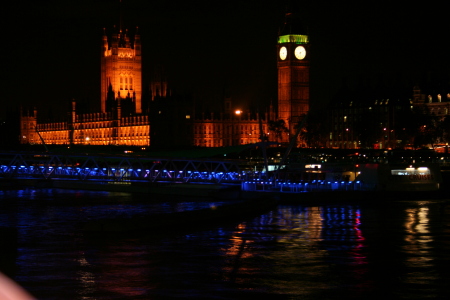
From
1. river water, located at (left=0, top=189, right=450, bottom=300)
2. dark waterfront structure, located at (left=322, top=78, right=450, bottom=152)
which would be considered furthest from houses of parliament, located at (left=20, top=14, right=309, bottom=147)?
river water, located at (left=0, top=189, right=450, bottom=300)

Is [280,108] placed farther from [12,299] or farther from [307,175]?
[12,299]

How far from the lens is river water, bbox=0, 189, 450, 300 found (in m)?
19.5

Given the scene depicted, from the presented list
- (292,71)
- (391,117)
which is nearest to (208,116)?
(292,71)

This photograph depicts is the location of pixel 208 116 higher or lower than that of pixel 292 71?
lower

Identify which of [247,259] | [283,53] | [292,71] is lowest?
[247,259]

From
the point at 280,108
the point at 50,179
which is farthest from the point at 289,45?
the point at 50,179

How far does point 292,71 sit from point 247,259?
134m

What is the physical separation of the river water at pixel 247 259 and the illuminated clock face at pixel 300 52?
11621 cm

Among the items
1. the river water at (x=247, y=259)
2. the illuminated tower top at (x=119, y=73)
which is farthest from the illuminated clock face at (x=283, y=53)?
the river water at (x=247, y=259)

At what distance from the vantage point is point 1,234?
2273 centimetres

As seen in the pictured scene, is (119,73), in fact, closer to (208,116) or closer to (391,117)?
(208,116)

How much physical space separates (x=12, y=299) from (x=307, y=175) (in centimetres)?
5282

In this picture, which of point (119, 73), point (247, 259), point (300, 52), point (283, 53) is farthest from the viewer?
point (119, 73)

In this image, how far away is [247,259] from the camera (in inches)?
992
